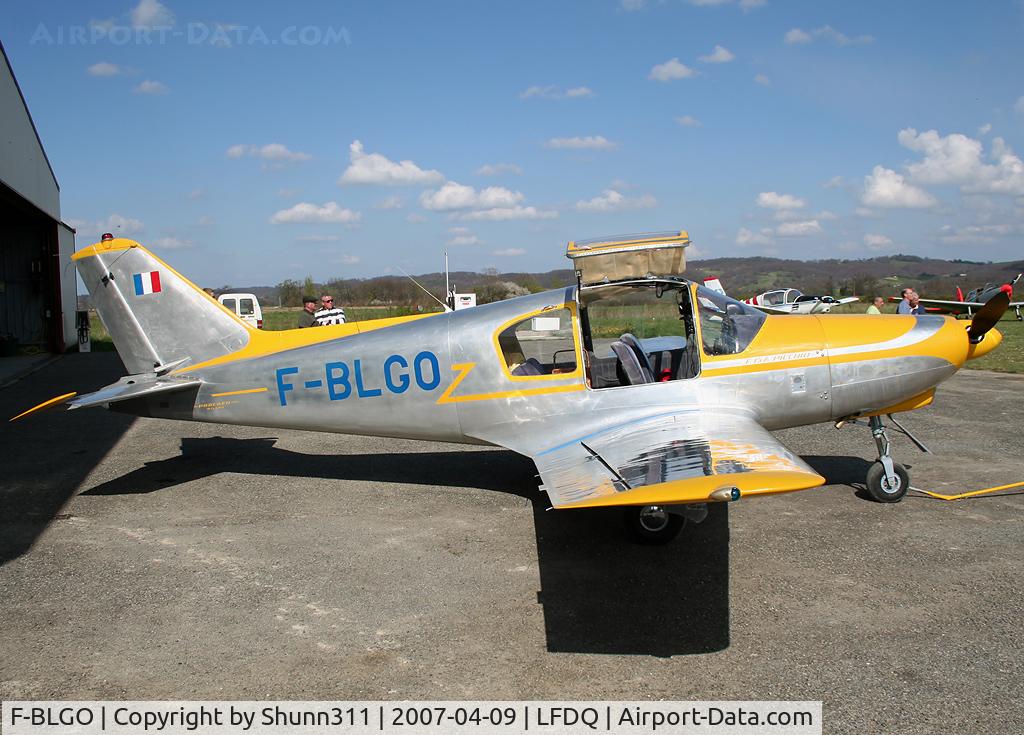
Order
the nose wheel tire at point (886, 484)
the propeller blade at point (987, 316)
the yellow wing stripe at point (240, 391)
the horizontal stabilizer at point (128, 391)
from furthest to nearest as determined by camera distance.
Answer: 1. the yellow wing stripe at point (240, 391)
2. the nose wheel tire at point (886, 484)
3. the horizontal stabilizer at point (128, 391)
4. the propeller blade at point (987, 316)

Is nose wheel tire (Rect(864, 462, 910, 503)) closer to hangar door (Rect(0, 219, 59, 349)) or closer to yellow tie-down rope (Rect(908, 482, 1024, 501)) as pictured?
yellow tie-down rope (Rect(908, 482, 1024, 501))

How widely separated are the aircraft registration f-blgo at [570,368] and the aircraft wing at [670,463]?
0.04 metres

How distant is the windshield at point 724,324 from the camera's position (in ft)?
20.3

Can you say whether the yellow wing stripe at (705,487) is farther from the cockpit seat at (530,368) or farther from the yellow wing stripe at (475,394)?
the cockpit seat at (530,368)

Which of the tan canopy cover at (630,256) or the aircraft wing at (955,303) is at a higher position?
the tan canopy cover at (630,256)

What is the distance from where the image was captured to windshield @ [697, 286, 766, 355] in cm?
618

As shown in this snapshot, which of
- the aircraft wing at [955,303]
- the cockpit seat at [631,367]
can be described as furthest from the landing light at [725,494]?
the aircraft wing at [955,303]

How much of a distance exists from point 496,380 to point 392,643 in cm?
278

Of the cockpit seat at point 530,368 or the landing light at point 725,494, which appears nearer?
the landing light at point 725,494

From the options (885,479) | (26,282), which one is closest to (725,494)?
(885,479)

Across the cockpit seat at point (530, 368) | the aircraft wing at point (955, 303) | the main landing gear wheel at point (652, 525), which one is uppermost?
the aircraft wing at point (955, 303)

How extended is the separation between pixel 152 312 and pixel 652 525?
211 inches

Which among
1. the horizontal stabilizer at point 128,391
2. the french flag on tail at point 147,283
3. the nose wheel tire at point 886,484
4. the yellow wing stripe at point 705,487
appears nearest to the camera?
the yellow wing stripe at point 705,487

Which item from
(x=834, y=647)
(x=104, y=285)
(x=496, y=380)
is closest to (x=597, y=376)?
(x=496, y=380)
